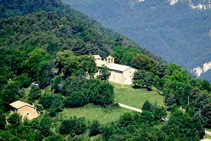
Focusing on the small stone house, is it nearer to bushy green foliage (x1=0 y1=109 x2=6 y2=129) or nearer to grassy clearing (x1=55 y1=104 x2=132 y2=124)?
bushy green foliage (x1=0 y1=109 x2=6 y2=129)

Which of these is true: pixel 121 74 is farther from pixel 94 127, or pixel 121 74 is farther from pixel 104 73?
pixel 94 127

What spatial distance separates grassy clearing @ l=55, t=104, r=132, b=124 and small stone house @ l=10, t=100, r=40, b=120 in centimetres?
497

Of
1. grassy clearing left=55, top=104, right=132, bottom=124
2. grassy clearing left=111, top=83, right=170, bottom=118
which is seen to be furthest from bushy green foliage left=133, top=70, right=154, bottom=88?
grassy clearing left=55, top=104, right=132, bottom=124

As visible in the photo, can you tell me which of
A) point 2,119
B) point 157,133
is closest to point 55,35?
point 2,119

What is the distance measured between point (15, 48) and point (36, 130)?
151ft

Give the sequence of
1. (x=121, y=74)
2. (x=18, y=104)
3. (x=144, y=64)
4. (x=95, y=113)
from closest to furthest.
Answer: (x=18, y=104), (x=95, y=113), (x=121, y=74), (x=144, y=64)

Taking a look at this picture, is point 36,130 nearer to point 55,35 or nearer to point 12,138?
point 12,138

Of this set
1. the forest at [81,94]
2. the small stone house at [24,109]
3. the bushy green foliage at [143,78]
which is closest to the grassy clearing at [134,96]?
the bushy green foliage at [143,78]

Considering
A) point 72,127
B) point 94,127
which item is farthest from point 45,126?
point 94,127

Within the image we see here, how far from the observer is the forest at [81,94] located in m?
57.4

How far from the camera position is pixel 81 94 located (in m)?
70.1

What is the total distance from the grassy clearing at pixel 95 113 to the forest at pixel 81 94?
1.18 metres

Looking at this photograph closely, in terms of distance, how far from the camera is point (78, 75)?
77812mm

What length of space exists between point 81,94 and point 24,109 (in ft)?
43.3
